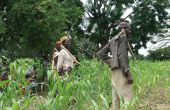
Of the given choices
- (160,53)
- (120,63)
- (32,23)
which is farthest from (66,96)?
(160,53)

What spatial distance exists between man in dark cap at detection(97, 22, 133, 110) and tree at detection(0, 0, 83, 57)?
659 centimetres

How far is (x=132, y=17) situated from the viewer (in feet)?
106

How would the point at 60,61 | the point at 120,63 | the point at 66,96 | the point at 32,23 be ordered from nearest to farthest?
the point at 66,96, the point at 120,63, the point at 60,61, the point at 32,23

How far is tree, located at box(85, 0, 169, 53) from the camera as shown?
3044cm

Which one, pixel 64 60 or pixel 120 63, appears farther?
pixel 64 60

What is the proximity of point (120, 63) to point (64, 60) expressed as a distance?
1726 millimetres

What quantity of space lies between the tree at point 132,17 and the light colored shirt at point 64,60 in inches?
867

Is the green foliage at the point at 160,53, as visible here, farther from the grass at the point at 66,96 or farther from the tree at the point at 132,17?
the grass at the point at 66,96

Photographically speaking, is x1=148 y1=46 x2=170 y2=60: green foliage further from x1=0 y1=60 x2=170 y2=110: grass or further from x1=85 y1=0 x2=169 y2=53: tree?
x1=0 y1=60 x2=170 y2=110: grass

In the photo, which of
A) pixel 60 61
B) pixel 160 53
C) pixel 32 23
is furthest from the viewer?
pixel 160 53

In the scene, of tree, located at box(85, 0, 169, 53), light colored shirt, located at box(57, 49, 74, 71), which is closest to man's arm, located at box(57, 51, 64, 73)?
light colored shirt, located at box(57, 49, 74, 71)

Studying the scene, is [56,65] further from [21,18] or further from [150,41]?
[150,41]

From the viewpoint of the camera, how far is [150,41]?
32.2m

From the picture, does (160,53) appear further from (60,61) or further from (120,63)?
(120,63)
